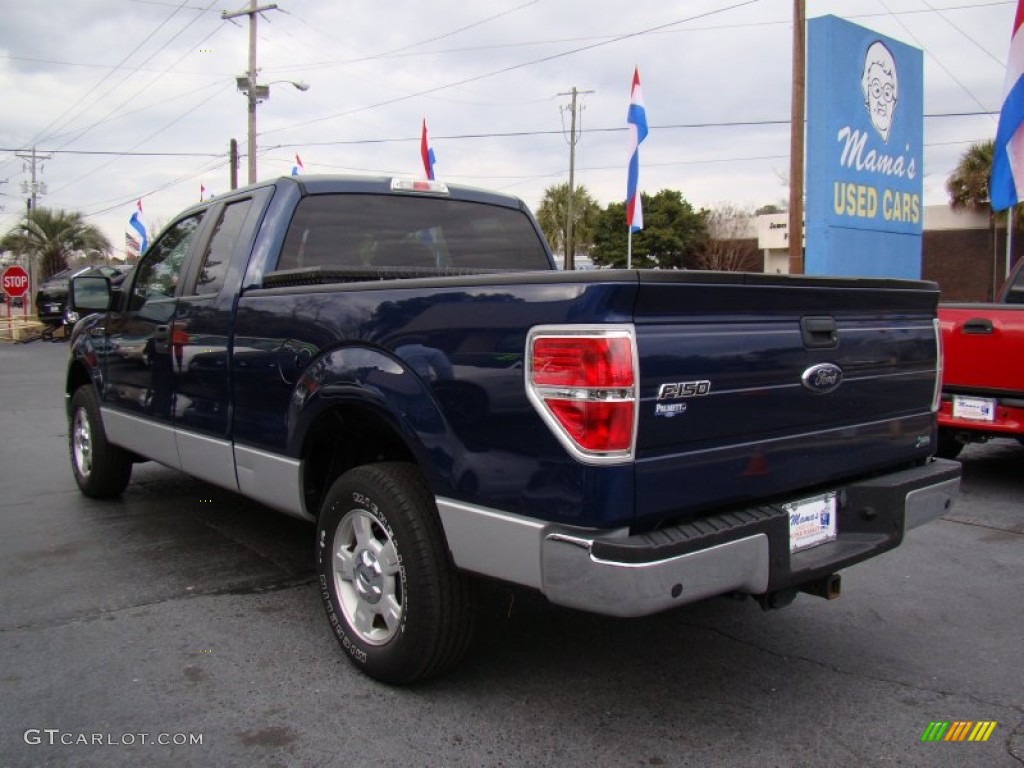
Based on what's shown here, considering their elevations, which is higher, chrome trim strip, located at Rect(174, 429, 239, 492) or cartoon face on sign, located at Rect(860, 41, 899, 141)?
cartoon face on sign, located at Rect(860, 41, 899, 141)

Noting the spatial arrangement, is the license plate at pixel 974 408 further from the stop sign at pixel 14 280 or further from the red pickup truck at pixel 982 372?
the stop sign at pixel 14 280

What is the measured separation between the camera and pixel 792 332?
297 cm

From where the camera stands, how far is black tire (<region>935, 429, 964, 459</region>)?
22.4 ft

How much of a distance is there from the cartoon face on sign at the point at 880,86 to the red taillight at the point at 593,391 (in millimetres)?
11422

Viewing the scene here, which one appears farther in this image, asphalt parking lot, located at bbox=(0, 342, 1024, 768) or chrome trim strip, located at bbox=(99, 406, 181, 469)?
chrome trim strip, located at bbox=(99, 406, 181, 469)

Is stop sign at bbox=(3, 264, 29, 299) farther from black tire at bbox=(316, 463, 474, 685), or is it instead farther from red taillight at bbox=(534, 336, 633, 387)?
red taillight at bbox=(534, 336, 633, 387)

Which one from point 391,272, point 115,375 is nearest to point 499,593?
point 391,272

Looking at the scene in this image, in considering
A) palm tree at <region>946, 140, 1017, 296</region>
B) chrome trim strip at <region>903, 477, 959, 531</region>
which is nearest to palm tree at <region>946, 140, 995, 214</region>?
palm tree at <region>946, 140, 1017, 296</region>

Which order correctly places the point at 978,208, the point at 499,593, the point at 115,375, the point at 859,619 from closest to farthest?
the point at 859,619 < the point at 499,593 < the point at 115,375 < the point at 978,208

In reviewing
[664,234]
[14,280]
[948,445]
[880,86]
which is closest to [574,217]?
[664,234]

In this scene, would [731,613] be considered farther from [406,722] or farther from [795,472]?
[406,722]

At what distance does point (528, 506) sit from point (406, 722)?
3.21ft

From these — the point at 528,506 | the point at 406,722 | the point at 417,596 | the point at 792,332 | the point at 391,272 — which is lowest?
the point at 406,722

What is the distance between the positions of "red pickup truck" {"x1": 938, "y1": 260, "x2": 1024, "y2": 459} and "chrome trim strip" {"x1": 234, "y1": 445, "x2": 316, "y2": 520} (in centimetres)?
479
